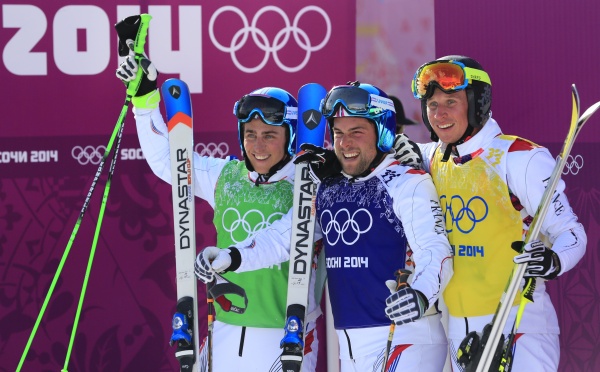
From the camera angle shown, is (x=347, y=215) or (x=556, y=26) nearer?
(x=347, y=215)

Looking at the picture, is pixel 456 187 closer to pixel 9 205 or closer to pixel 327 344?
pixel 327 344

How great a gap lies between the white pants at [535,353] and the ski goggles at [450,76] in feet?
3.55

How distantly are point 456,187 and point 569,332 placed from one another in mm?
2142

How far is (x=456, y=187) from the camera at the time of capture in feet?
13.5

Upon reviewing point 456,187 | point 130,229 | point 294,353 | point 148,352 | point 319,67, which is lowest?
point 148,352

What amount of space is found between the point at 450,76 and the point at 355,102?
16.6 inches

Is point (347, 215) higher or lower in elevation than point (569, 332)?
higher

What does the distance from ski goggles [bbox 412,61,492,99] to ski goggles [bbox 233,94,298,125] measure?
2.34ft

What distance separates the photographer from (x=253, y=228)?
14.6 ft

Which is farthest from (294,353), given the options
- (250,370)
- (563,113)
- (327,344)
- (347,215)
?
(563,113)

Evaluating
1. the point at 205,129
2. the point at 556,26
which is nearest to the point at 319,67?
the point at 205,129

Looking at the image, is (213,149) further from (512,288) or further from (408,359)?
(512,288)

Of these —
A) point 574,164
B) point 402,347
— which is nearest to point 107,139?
point 402,347

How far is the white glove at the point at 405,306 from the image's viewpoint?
371 cm
